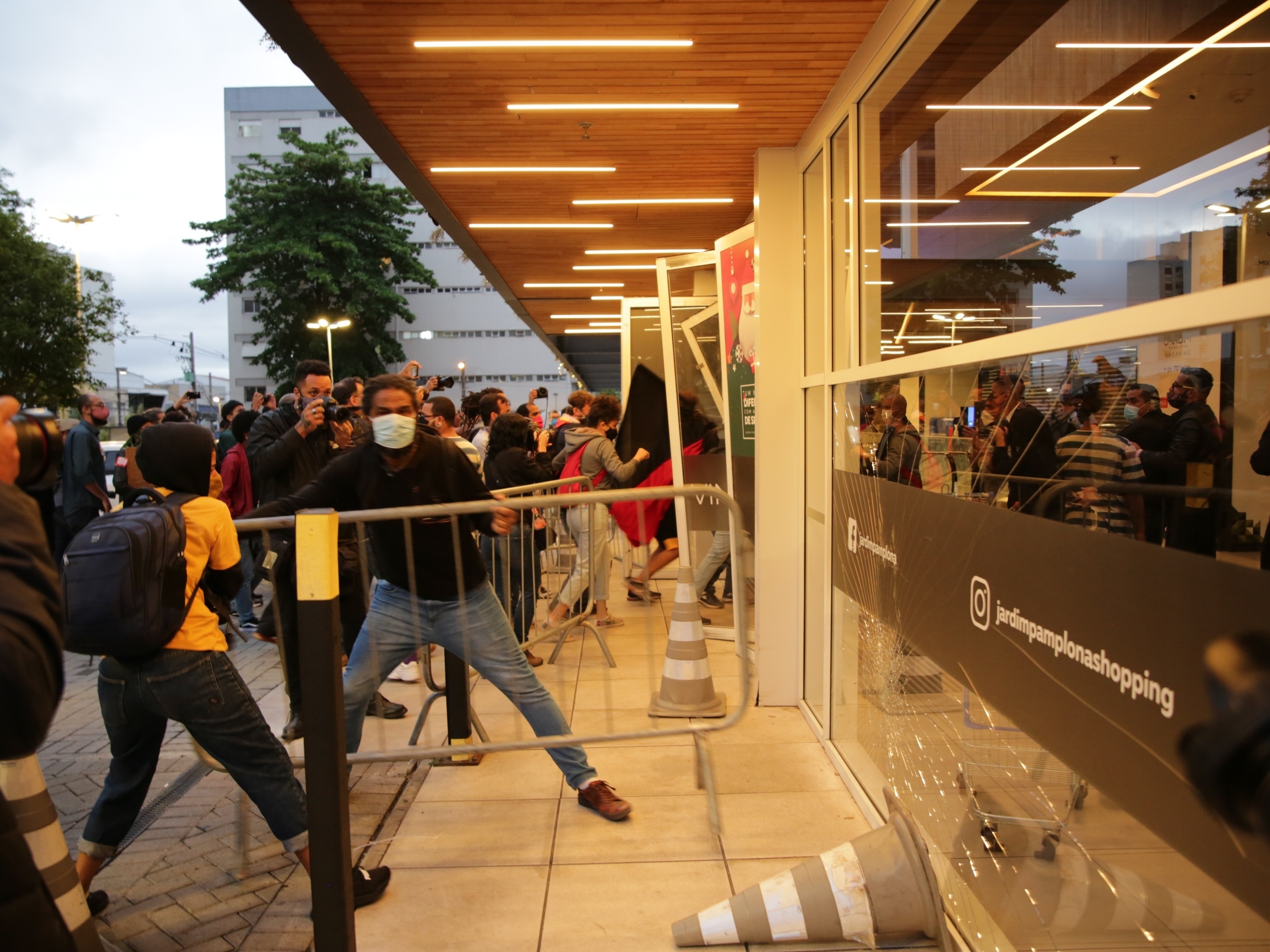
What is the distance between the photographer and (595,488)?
799 cm

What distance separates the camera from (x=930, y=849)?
11.2 ft

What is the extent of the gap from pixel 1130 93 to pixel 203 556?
9.83ft

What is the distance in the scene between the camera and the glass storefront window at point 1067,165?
5.31 ft

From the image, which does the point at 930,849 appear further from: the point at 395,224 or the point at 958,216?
the point at 395,224

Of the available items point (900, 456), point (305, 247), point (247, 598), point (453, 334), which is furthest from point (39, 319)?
point (900, 456)

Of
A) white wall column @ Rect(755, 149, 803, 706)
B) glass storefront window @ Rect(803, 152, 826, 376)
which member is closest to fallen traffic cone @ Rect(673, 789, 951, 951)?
white wall column @ Rect(755, 149, 803, 706)

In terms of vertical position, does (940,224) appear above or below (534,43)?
below

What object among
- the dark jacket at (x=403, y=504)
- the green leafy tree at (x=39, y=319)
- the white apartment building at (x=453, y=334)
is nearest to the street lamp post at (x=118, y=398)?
the white apartment building at (x=453, y=334)

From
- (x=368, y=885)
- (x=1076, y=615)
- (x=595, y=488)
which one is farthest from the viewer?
(x=595, y=488)

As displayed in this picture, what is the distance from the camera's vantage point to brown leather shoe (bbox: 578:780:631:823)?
4.11 meters

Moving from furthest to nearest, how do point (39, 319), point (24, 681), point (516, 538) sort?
point (39, 319) → point (516, 538) → point (24, 681)

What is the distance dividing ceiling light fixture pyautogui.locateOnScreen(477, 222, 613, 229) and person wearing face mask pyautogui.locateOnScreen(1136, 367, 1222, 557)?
24.2 ft

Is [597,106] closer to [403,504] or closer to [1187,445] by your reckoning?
[403,504]

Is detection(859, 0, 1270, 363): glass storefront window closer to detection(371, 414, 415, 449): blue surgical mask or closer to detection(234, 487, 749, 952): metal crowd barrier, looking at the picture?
detection(234, 487, 749, 952): metal crowd barrier
